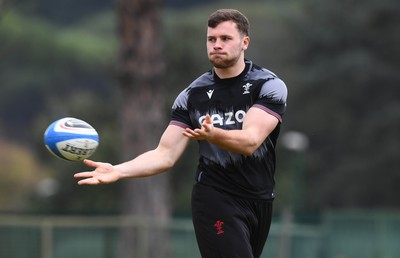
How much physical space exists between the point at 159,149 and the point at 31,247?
10436 mm

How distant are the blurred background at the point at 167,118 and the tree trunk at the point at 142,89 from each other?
0.09 ft

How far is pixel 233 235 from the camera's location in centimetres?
844

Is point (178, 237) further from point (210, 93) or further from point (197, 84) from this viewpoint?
point (210, 93)

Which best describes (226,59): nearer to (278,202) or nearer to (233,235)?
(233,235)

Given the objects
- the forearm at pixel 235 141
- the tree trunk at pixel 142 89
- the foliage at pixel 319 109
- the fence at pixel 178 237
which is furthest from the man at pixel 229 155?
the foliage at pixel 319 109

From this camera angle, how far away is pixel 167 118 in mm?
48562

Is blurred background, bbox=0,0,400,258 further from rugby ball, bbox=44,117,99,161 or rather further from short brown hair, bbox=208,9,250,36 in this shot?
short brown hair, bbox=208,9,250,36

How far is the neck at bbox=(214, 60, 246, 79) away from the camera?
337 inches

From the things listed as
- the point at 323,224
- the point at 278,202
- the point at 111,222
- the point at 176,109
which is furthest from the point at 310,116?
the point at 176,109

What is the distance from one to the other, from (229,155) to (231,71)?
641 millimetres

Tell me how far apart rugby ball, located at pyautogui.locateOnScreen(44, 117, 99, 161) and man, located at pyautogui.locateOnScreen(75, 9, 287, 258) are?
0.20 meters

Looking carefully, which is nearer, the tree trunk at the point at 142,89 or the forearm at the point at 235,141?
the forearm at the point at 235,141

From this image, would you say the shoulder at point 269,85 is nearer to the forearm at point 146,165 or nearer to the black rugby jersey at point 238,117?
the black rugby jersey at point 238,117

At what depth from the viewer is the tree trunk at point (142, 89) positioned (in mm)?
22312
